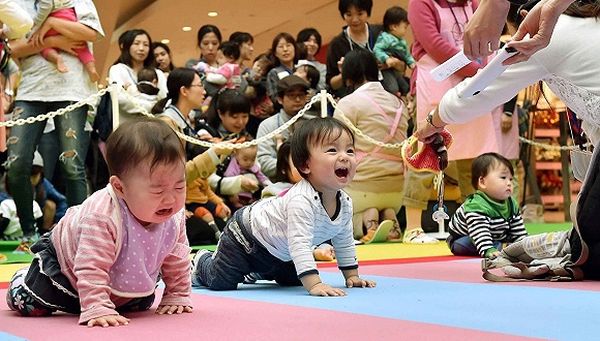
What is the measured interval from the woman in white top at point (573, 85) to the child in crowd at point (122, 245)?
1172 millimetres

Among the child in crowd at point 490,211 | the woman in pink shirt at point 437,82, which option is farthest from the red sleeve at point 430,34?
the child in crowd at point 490,211

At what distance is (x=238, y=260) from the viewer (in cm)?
294

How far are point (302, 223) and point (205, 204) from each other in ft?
10.1

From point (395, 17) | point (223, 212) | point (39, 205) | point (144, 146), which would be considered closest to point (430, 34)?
point (395, 17)

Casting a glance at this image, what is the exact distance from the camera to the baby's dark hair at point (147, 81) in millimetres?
6082

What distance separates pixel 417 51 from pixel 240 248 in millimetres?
2830

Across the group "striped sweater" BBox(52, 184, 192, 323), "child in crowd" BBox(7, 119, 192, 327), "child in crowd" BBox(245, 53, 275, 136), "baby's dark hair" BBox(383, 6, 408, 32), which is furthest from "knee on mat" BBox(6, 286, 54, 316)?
"baby's dark hair" BBox(383, 6, 408, 32)

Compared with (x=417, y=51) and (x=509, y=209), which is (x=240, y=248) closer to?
(x=509, y=209)

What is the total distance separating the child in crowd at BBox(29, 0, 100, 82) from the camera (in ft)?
15.8

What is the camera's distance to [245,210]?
300 centimetres

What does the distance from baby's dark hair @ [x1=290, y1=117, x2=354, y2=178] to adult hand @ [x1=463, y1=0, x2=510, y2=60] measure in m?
0.65

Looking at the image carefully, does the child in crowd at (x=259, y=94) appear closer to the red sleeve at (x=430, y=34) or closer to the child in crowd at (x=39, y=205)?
the child in crowd at (x=39, y=205)

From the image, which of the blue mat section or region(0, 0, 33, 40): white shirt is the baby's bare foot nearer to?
region(0, 0, 33, 40): white shirt

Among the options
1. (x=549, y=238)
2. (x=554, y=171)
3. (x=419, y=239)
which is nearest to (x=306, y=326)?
(x=549, y=238)
